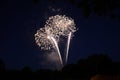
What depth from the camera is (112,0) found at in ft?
38.6

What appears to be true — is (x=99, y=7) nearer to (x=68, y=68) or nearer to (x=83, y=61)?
(x=68, y=68)

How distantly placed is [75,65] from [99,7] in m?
51.2

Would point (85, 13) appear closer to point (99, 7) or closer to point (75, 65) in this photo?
point (99, 7)

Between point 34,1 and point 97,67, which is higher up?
point 34,1

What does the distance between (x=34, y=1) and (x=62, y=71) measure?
47.8 metres

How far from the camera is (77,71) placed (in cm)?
5747

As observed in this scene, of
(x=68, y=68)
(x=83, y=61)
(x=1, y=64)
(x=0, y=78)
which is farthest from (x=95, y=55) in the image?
(x=0, y=78)

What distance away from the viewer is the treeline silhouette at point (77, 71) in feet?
170

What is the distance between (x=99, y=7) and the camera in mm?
12047

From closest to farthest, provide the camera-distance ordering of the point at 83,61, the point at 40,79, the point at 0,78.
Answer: the point at 0,78 < the point at 40,79 < the point at 83,61

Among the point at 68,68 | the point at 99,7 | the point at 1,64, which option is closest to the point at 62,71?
the point at 68,68

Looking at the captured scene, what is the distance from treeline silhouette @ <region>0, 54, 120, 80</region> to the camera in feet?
170

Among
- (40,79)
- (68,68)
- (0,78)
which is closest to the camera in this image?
(0,78)

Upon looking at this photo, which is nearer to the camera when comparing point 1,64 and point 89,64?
point 89,64
